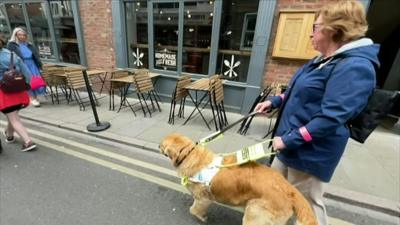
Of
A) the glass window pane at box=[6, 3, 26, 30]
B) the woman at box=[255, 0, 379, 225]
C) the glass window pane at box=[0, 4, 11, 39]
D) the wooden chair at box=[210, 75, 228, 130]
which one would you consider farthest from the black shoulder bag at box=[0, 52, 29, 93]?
the glass window pane at box=[0, 4, 11, 39]

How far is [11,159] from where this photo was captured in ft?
10.7

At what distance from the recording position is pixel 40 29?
7293 mm

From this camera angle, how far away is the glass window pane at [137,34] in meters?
5.84

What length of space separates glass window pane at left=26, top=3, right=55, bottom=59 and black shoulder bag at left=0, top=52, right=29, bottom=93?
4.88 metres

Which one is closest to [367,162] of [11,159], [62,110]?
[11,159]

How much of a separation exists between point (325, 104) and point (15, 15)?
9933 millimetres

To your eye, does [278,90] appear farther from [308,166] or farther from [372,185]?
[308,166]

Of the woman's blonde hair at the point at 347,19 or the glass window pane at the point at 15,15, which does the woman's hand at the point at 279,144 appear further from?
the glass window pane at the point at 15,15

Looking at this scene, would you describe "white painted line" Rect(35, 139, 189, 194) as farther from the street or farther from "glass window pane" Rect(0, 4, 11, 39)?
"glass window pane" Rect(0, 4, 11, 39)

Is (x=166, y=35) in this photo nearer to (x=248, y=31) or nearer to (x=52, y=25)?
(x=248, y=31)

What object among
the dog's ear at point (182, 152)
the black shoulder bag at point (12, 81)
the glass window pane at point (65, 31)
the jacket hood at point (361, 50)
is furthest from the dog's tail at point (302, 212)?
the glass window pane at point (65, 31)

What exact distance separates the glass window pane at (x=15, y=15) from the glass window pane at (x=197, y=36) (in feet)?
19.7

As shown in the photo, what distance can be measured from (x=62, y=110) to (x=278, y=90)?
16.7 feet

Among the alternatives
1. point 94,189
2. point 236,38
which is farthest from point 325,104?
point 236,38
